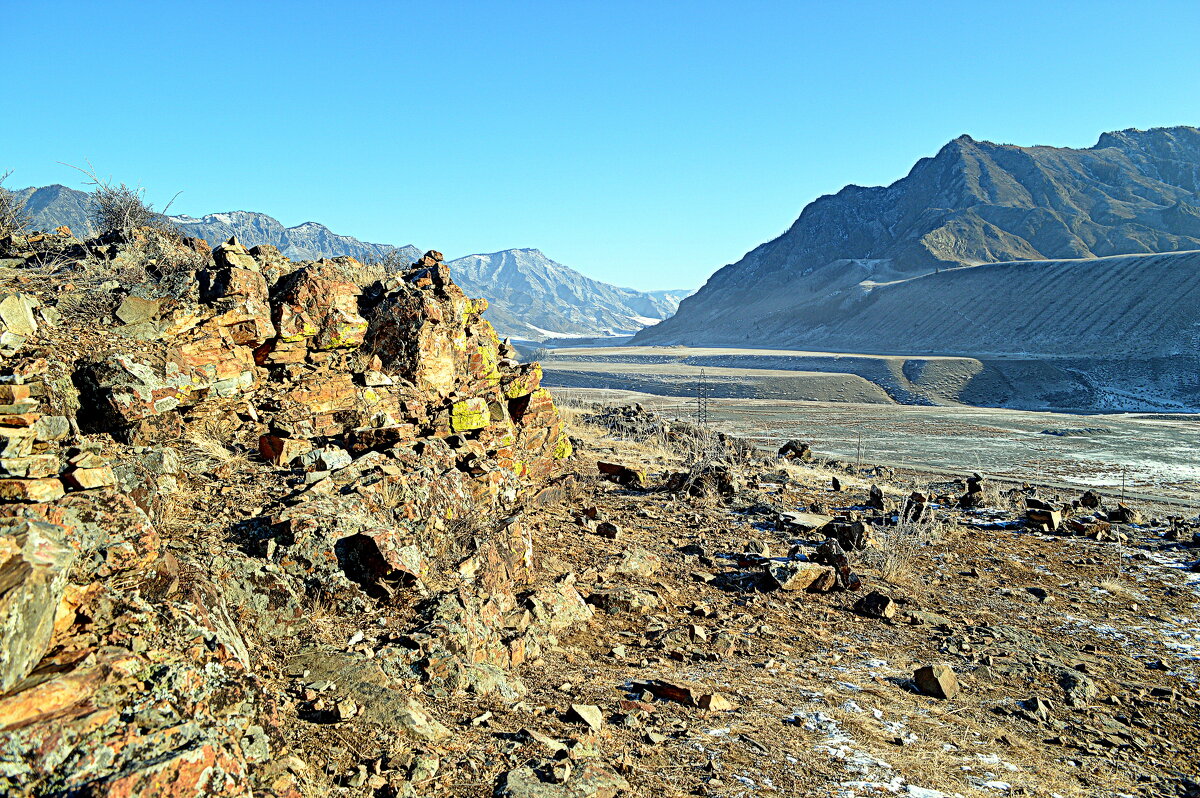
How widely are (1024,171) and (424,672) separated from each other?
484ft

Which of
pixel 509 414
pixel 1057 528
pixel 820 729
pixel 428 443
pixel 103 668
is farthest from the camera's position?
pixel 1057 528

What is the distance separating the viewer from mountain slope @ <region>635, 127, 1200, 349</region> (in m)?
94.0

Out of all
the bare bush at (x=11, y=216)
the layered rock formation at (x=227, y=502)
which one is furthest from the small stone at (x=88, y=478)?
the bare bush at (x=11, y=216)

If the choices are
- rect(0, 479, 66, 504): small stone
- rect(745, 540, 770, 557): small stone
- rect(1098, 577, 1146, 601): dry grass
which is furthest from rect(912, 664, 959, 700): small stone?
rect(0, 479, 66, 504): small stone

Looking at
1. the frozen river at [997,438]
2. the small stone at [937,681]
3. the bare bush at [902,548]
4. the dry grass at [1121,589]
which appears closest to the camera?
the small stone at [937,681]

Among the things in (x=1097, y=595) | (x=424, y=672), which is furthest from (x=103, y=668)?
(x=1097, y=595)

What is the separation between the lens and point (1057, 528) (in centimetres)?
1105

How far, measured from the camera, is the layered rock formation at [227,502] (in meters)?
2.82

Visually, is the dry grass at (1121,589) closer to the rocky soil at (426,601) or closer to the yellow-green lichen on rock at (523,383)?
the rocky soil at (426,601)

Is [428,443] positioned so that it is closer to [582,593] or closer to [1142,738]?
[582,593]

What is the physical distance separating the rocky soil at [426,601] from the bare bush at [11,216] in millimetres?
379

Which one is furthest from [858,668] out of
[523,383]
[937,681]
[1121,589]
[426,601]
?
[523,383]

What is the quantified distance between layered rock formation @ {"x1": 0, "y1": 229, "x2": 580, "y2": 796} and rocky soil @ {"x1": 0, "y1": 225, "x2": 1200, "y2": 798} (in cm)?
2

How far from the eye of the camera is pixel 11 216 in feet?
26.9
